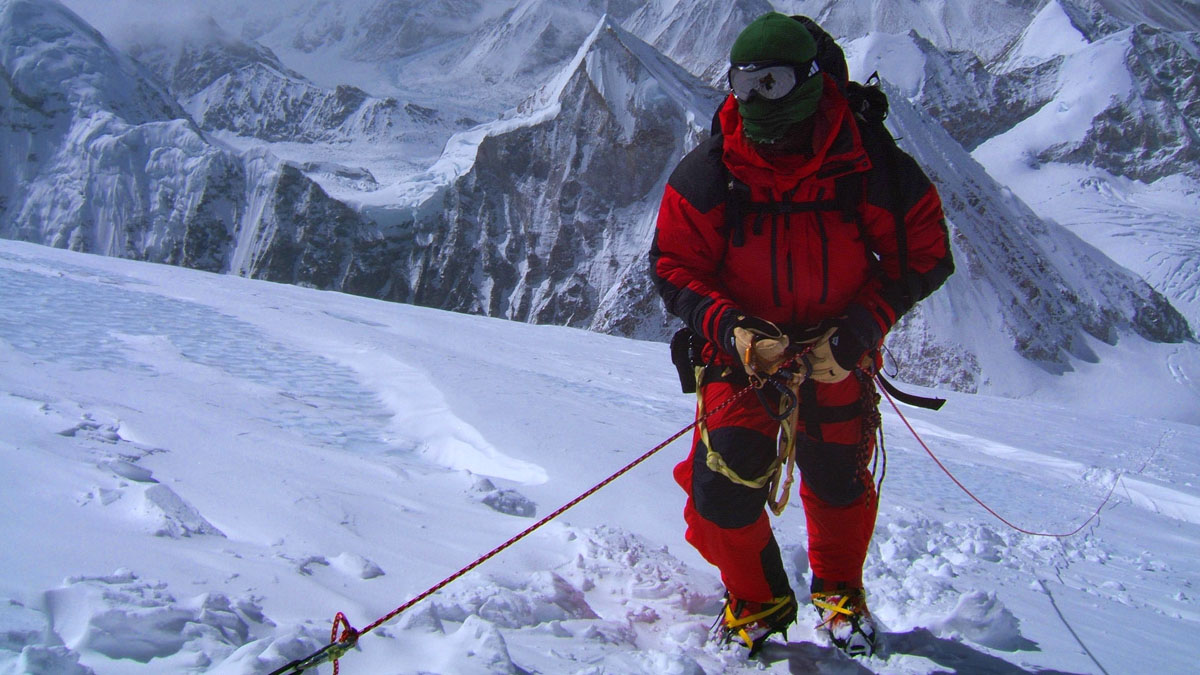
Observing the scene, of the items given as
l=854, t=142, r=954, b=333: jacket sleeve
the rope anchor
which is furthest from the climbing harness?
the rope anchor

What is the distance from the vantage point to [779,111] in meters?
2.37

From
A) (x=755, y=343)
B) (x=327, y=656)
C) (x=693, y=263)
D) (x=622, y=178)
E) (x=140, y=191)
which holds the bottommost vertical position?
(x=327, y=656)

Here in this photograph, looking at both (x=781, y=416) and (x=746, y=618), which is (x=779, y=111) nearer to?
(x=781, y=416)

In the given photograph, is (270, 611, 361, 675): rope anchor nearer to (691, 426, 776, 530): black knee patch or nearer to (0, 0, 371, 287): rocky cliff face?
(691, 426, 776, 530): black knee patch

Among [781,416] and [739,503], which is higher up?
[781,416]

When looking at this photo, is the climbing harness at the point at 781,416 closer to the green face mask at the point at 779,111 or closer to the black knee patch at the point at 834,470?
the black knee patch at the point at 834,470

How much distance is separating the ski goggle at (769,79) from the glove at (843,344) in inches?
30.0

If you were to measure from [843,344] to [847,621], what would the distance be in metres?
0.96

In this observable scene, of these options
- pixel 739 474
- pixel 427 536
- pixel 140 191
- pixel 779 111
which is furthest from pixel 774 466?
pixel 140 191

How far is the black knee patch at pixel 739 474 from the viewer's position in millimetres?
2475

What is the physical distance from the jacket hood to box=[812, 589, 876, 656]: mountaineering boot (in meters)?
1.46

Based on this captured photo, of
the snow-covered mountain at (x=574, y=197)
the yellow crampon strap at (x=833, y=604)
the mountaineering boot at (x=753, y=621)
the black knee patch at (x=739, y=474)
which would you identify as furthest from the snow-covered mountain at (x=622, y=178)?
the black knee patch at (x=739, y=474)

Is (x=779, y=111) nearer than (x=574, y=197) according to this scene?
Yes

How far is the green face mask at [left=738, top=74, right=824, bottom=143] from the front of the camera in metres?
2.38
